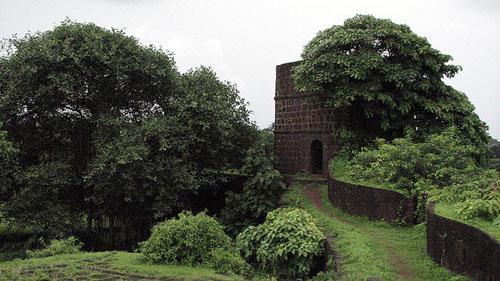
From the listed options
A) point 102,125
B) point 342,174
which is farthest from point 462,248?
point 102,125

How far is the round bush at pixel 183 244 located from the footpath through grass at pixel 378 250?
84.7 inches

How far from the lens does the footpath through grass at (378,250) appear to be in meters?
7.05

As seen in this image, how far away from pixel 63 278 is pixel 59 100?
26.0ft

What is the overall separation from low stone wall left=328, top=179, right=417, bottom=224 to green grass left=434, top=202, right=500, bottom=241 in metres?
1.85

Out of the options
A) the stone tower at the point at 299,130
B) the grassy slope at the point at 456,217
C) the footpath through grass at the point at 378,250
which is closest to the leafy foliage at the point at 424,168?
the grassy slope at the point at 456,217

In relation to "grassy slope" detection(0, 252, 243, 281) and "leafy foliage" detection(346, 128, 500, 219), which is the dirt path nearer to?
"leafy foliage" detection(346, 128, 500, 219)

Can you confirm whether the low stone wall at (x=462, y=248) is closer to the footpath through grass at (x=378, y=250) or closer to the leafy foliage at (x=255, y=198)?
the footpath through grass at (x=378, y=250)

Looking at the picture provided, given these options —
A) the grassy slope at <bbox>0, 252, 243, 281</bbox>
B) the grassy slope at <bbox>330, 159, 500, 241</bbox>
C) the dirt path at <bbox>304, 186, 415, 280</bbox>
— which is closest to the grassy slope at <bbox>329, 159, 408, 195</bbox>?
the grassy slope at <bbox>330, 159, 500, 241</bbox>

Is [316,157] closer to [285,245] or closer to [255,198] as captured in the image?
[255,198]

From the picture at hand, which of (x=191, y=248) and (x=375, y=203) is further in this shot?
(x=375, y=203)

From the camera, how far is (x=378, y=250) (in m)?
8.37

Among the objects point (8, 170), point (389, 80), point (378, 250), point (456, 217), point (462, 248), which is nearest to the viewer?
point (462, 248)

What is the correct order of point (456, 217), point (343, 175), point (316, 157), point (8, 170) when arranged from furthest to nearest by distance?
point (316, 157), point (343, 175), point (8, 170), point (456, 217)

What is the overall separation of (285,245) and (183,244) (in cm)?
178
